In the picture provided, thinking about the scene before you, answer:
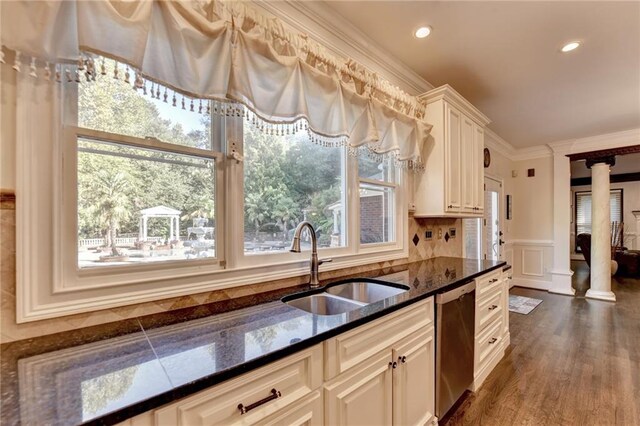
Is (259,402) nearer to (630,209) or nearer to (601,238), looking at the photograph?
(601,238)

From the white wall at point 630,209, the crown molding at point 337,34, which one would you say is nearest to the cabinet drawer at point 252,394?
the crown molding at point 337,34

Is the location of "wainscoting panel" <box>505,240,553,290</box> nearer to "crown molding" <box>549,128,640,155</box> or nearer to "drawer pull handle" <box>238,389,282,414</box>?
"crown molding" <box>549,128,640,155</box>

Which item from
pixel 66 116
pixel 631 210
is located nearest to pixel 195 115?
pixel 66 116

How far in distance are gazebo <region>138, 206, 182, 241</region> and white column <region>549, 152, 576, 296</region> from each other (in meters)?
5.91

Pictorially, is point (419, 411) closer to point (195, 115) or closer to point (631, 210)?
point (195, 115)

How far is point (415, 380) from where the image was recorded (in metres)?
1.53

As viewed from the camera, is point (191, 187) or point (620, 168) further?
point (620, 168)

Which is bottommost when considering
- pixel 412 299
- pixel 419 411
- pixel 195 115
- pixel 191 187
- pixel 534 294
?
pixel 534 294

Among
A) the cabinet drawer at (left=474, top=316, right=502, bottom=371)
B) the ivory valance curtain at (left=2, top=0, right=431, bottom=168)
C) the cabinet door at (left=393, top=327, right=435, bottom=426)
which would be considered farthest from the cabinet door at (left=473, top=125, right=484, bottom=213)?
the cabinet door at (left=393, top=327, right=435, bottom=426)

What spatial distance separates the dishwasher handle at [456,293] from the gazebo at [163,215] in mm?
1486

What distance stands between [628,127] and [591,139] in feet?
1.52

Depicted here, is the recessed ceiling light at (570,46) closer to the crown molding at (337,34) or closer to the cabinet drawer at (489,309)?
the crown molding at (337,34)

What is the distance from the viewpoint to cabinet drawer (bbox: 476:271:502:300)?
2.15 meters

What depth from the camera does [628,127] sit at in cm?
414
